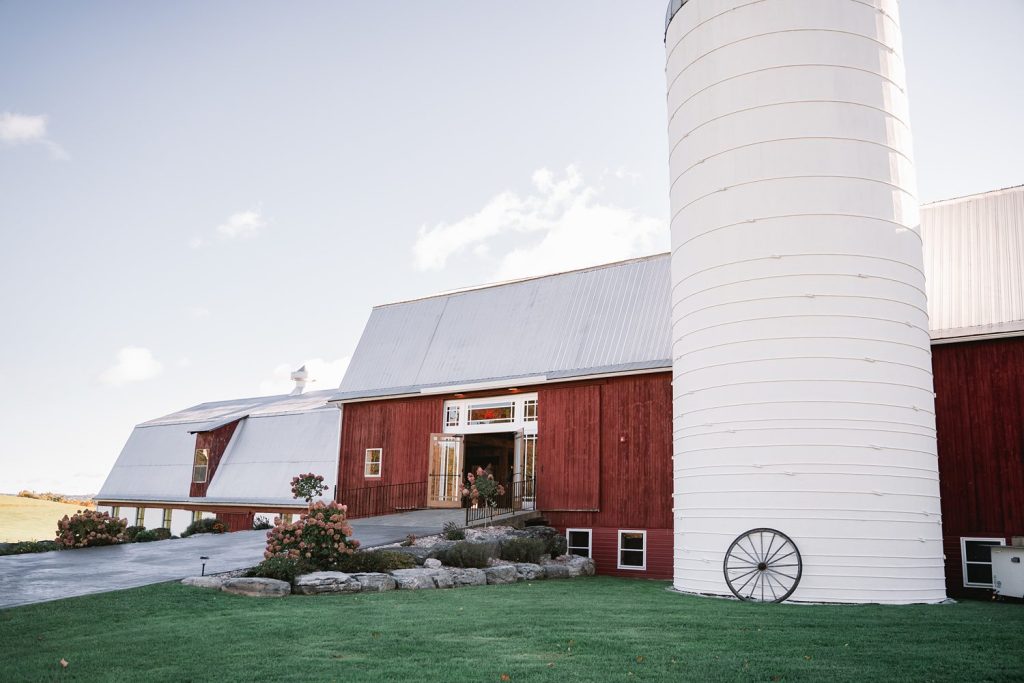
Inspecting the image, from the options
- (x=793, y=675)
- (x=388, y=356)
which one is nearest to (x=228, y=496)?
(x=388, y=356)

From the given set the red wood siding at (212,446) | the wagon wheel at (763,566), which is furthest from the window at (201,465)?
the wagon wheel at (763,566)

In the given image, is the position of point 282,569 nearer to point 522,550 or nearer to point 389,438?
point 522,550

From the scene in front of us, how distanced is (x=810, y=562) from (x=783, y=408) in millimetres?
2088

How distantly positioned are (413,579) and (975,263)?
12063 millimetres

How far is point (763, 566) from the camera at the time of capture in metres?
11.1

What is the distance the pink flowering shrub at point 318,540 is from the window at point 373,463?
10299 millimetres

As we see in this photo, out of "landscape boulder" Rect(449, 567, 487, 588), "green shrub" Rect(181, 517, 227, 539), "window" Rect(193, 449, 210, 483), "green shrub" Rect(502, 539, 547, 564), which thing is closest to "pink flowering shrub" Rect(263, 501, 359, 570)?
"landscape boulder" Rect(449, 567, 487, 588)

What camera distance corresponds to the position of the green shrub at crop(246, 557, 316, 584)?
1116cm

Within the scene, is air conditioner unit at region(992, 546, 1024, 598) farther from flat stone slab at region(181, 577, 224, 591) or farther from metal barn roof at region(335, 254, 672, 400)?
flat stone slab at region(181, 577, 224, 591)

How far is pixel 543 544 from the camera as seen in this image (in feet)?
51.8

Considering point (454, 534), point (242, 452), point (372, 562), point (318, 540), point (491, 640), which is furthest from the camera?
point (242, 452)

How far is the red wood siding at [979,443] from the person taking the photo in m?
14.1

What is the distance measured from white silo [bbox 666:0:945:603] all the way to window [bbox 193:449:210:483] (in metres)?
22.8

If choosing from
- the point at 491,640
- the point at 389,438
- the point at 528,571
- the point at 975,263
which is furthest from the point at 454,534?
the point at 975,263
